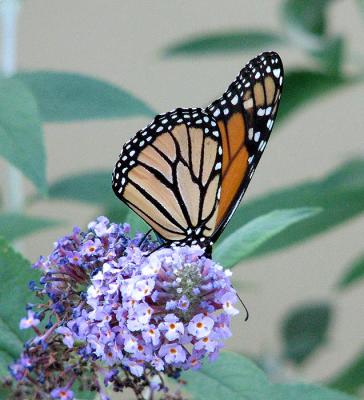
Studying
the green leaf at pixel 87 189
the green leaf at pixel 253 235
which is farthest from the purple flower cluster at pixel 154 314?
the green leaf at pixel 87 189

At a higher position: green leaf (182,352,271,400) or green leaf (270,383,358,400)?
green leaf (182,352,271,400)

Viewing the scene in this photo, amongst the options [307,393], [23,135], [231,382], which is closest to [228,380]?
[231,382]

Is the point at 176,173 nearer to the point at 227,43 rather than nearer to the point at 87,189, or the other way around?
the point at 87,189

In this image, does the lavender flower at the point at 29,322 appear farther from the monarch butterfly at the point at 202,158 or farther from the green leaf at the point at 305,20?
the green leaf at the point at 305,20

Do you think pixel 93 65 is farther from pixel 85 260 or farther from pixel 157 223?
pixel 85 260

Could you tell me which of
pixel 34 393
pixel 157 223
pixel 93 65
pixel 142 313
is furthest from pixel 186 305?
pixel 93 65

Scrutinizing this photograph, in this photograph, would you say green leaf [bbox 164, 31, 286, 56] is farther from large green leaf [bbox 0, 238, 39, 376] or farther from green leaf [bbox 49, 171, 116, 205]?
large green leaf [bbox 0, 238, 39, 376]

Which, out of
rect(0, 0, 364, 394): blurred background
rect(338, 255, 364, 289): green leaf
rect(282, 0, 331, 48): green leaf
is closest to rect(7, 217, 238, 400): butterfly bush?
rect(338, 255, 364, 289): green leaf
